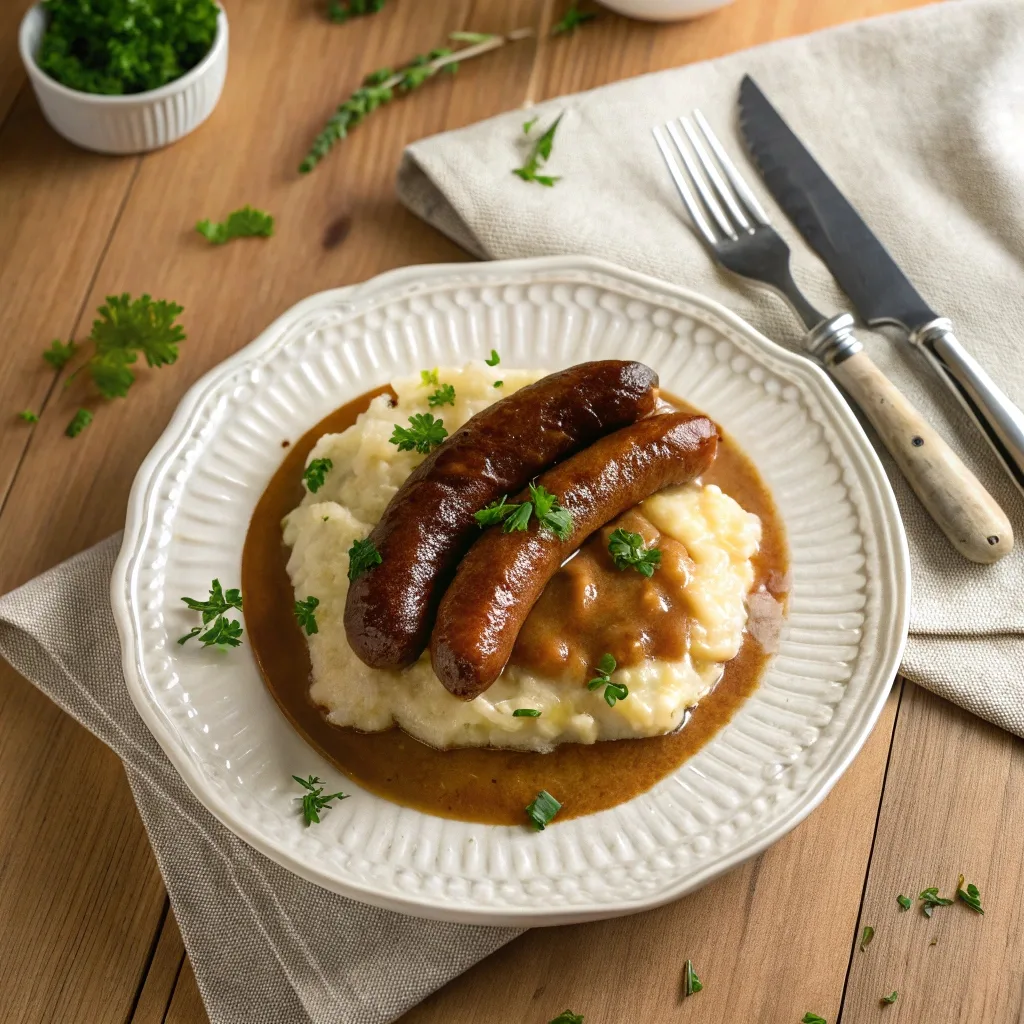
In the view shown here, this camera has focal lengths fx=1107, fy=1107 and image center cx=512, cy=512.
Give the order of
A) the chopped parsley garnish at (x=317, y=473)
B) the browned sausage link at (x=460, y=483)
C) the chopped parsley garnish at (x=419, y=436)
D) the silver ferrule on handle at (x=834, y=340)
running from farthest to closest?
the silver ferrule on handle at (x=834, y=340), the chopped parsley garnish at (x=317, y=473), the chopped parsley garnish at (x=419, y=436), the browned sausage link at (x=460, y=483)

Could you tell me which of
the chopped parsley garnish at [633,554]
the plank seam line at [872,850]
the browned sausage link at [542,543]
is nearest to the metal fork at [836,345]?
the plank seam line at [872,850]

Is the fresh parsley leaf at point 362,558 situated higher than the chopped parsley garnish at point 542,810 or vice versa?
the fresh parsley leaf at point 362,558

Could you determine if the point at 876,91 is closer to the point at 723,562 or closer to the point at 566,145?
the point at 566,145

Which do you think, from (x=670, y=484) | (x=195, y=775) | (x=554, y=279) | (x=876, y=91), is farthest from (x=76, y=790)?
(x=876, y=91)

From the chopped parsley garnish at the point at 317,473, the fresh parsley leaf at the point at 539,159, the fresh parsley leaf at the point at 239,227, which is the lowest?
the chopped parsley garnish at the point at 317,473

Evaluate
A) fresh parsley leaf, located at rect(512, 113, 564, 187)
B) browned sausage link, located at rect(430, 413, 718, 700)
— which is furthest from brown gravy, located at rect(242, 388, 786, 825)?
fresh parsley leaf, located at rect(512, 113, 564, 187)

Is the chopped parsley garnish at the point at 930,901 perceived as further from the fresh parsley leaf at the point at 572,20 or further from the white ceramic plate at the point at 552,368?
the fresh parsley leaf at the point at 572,20

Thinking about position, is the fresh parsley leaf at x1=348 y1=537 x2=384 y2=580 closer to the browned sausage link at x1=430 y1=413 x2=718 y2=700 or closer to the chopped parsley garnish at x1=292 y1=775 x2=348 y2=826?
the browned sausage link at x1=430 y1=413 x2=718 y2=700

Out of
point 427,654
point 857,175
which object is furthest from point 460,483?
point 857,175
